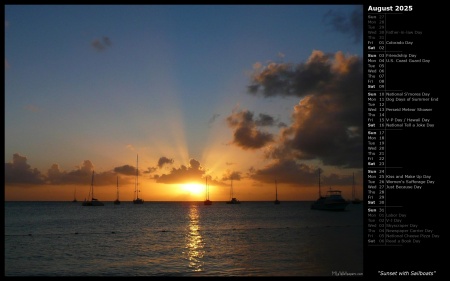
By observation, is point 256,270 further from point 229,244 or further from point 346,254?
point 229,244

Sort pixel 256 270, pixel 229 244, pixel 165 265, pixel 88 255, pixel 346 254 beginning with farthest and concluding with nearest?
1. pixel 229 244
2. pixel 88 255
3. pixel 346 254
4. pixel 165 265
5. pixel 256 270

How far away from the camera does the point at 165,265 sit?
30.2 meters

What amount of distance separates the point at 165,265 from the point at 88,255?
920 cm
